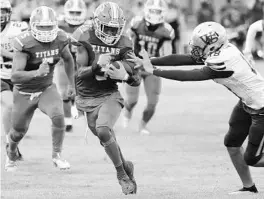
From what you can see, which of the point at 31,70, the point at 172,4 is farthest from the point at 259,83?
the point at 172,4

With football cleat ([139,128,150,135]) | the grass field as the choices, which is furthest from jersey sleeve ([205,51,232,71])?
football cleat ([139,128,150,135])

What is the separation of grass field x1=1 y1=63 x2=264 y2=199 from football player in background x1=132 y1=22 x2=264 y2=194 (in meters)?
0.46

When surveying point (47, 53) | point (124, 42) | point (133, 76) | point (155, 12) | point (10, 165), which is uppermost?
point (124, 42)

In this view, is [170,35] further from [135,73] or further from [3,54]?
[135,73]

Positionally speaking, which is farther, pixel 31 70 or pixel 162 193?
pixel 31 70

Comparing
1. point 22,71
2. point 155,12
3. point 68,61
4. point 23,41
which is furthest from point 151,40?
point 22,71

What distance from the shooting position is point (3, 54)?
10.7m

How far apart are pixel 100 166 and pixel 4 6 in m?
2.24

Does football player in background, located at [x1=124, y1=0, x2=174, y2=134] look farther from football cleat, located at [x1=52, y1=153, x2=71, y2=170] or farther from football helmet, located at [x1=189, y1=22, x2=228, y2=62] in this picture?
football helmet, located at [x1=189, y1=22, x2=228, y2=62]

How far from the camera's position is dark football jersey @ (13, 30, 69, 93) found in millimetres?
9328

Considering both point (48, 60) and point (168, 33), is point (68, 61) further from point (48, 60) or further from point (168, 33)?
point (168, 33)

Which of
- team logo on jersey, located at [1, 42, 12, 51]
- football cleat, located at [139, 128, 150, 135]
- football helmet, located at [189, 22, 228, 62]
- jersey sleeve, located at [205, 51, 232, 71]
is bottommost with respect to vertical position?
football cleat, located at [139, 128, 150, 135]

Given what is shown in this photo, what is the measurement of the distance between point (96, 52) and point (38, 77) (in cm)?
120

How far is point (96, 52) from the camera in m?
8.55
